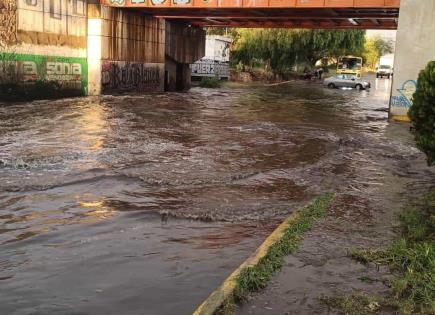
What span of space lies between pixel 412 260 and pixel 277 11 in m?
28.4

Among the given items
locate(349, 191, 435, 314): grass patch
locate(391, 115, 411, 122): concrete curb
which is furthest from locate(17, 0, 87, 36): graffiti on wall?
locate(349, 191, 435, 314): grass patch

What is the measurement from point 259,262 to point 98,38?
26765 millimetres

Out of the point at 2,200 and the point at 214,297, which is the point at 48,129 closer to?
the point at 2,200

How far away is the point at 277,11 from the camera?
3188cm

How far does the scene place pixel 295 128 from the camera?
1997cm

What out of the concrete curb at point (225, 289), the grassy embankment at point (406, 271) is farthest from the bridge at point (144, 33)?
the concrete curb at point (225, 289)

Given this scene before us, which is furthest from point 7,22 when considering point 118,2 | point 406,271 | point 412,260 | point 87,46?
point 406,271

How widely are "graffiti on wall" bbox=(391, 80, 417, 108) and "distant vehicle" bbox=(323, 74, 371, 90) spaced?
3059 cm

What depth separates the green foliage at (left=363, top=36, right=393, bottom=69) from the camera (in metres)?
120

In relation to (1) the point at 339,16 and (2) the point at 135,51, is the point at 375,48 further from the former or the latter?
(2) the point at 135,51

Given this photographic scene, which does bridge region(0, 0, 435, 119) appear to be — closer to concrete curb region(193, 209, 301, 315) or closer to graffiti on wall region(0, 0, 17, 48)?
graffiti on wall region(0, 0, 17, 48)

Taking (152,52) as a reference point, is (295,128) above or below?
below

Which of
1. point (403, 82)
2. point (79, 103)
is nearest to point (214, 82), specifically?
point (79, 103)

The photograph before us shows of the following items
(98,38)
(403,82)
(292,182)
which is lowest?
(292,182)
